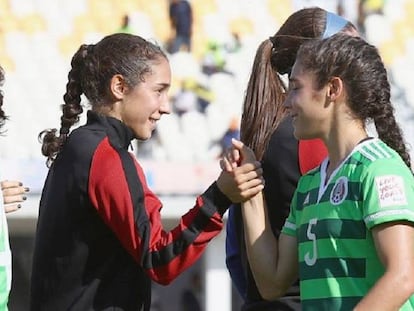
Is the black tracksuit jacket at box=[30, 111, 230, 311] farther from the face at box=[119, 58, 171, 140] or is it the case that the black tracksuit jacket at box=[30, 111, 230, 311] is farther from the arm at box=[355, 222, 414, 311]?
the arm at box=[355, 222, 414, 311]

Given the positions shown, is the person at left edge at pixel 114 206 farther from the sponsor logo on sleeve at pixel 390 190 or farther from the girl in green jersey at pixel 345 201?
the sponsor logo on sleeve at pixel 390 190

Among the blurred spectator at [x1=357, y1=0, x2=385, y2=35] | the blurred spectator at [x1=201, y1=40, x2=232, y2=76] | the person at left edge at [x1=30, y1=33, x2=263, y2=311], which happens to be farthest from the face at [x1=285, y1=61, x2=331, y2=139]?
the blurred spectator at [x1=357, y1=0, x2=385, y2=35]

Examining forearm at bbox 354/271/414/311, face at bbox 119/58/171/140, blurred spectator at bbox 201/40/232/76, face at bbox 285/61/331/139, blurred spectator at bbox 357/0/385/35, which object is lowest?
forearm at bbox 354/271/414/311

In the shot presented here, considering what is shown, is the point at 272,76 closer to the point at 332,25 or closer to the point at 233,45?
the point at 332,25

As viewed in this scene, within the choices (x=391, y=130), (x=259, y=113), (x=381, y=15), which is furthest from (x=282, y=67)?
(x=381, y=15)

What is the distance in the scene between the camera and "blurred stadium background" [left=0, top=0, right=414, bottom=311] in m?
11.3

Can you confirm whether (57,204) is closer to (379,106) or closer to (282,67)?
(282,67)

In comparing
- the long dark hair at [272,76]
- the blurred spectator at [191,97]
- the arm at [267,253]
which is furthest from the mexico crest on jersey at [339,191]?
the blurred spectator at [191,97]

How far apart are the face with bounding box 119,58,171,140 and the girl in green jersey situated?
1.29 ft

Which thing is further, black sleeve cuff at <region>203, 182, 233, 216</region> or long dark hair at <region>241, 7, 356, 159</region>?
long dark hair at <region>241, 7, 356, 159</region>

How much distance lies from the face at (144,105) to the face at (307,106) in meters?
0.58

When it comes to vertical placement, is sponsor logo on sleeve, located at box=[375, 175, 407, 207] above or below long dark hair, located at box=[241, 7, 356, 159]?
below

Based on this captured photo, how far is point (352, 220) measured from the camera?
9.16ft

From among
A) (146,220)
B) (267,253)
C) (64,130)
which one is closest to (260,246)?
(267,253)
